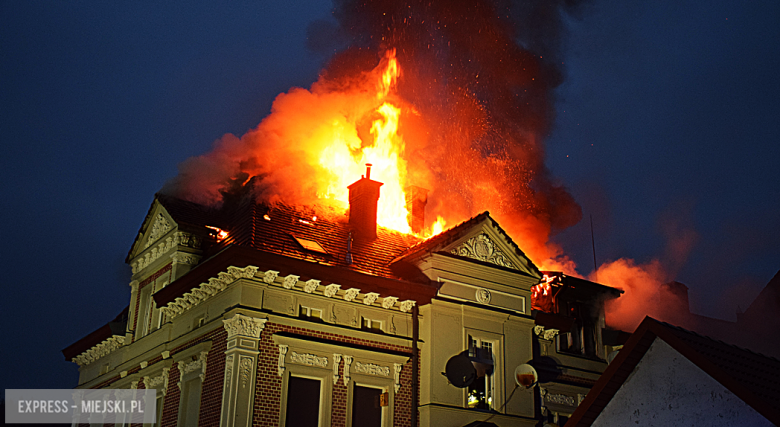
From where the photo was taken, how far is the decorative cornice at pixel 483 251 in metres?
20.4

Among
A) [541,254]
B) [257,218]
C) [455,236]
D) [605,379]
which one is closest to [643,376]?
[605,379]

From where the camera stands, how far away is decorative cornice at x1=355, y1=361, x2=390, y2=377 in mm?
17719

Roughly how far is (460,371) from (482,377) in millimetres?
2025

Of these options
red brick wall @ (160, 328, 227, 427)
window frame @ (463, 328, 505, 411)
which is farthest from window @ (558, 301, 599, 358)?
red brick wall @ (160, 328, 227, 427)

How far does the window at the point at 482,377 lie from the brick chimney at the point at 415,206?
5682 mm

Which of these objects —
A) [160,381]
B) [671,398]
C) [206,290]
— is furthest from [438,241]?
[671,398]

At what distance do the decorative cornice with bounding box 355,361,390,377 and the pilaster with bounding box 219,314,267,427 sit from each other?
281 centimetres

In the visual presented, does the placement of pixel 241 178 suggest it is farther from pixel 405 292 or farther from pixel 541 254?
pixel 541 254

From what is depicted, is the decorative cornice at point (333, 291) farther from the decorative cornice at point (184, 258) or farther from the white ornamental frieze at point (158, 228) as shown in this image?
the white ornamental frieze at point (158, 228)

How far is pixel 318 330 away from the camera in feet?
56.7

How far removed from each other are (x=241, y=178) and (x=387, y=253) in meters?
5.14

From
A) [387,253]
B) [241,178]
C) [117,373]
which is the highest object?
[241,178]

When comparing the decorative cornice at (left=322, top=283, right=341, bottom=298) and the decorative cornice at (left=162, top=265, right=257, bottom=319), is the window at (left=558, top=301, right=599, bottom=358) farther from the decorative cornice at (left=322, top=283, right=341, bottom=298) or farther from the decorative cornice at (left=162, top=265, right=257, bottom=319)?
the decorative cornice at (left=162, top=265, right=257, bottom=319)

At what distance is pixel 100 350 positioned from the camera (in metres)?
24.2
